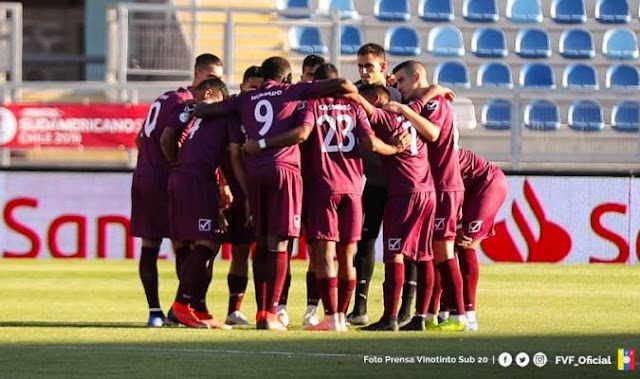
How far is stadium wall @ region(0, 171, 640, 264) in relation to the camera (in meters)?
20.0

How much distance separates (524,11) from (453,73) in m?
1.86

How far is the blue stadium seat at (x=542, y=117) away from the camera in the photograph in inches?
843

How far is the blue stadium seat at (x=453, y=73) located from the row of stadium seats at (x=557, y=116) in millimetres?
1964

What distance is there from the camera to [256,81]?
12352 mm

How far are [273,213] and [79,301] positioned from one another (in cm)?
392

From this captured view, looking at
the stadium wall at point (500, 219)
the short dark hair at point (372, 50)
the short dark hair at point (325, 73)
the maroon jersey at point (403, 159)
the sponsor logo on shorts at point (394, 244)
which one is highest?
the short dark hair at point (372, 50)

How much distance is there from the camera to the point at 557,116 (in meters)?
21.4

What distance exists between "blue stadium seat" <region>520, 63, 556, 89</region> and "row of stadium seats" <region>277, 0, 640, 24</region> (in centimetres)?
78

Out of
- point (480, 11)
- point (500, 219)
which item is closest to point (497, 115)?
point (500, 219)

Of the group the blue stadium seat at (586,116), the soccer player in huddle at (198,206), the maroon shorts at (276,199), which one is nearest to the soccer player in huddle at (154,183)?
the soccer player in huddle at (198,206)

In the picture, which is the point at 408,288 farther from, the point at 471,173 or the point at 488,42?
the point at 488,42

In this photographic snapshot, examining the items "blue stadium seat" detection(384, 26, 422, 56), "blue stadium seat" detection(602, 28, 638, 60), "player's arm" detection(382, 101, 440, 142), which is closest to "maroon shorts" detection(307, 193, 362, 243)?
"player's arm" detection(382, 101, 440, 142)

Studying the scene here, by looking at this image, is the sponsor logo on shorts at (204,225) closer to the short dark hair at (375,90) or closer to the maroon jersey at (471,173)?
the short dark hair at (375,90)

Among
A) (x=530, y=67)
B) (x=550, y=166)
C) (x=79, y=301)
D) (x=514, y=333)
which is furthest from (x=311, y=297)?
(x=530, y=67)
